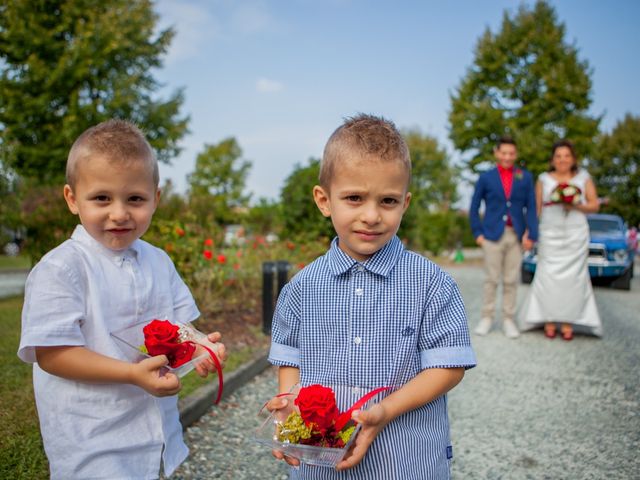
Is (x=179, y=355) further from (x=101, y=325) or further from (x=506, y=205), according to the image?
(x=506, y=205)

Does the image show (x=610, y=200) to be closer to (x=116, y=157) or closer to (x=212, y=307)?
(x=212, y=307)

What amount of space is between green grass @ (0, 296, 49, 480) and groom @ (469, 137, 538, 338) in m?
5.12

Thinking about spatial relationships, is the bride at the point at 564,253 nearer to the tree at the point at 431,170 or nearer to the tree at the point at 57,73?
the tree at the point at 57,73

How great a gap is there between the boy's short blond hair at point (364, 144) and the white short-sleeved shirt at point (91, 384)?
2.73 feet

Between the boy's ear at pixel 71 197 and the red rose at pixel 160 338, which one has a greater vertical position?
the boy's ear at pixel 71 197

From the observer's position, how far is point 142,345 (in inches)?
78.5

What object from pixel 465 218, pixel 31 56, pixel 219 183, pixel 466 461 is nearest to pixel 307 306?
pixel 466 461

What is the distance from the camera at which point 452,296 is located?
186 cm

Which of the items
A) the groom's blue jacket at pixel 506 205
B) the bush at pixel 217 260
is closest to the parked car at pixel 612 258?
the groom's blue jacket at pixel 506 205

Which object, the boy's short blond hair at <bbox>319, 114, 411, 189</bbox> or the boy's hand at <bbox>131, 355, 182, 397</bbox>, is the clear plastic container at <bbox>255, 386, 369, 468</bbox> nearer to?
the boy's hand at <bbox>131, 355, 182, 397</bbox>

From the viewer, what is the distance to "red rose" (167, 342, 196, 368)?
1.88m

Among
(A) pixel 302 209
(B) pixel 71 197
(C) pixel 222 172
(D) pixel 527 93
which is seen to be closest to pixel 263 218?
(A) pixel 302 209

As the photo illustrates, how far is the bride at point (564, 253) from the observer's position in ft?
22.1

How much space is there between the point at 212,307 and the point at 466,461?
14.1ft
